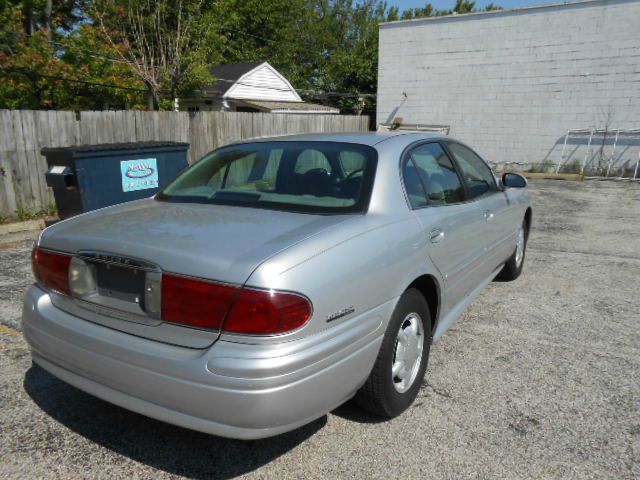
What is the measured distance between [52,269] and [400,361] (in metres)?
1.86

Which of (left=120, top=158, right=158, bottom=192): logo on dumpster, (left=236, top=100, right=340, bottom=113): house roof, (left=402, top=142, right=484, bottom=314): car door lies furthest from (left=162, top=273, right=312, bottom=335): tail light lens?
(left=236, top=100, right=340, bottom=113): house roof

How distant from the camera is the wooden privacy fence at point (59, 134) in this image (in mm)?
7848

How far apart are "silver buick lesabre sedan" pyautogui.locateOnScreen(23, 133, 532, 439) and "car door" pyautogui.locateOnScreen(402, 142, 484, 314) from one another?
2cm

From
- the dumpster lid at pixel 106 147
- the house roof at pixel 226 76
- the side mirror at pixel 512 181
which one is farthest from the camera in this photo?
the house roof at pixel 226 76

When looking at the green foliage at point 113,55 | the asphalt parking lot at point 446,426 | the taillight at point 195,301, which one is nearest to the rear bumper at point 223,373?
the taillight at point 195,301

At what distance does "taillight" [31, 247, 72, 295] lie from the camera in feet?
8.11

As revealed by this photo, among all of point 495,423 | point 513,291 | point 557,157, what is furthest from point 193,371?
point 557,157

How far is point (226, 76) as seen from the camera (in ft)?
93.4

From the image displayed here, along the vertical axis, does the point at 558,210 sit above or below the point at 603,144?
below

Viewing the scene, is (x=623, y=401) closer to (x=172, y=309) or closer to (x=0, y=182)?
(x=172, y=309)

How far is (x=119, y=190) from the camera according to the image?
7.07 m

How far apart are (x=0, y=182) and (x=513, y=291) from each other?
24.2ft

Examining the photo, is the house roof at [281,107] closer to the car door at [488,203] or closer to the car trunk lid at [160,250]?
the car door at [488,203]

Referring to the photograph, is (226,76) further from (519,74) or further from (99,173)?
(99,173)
